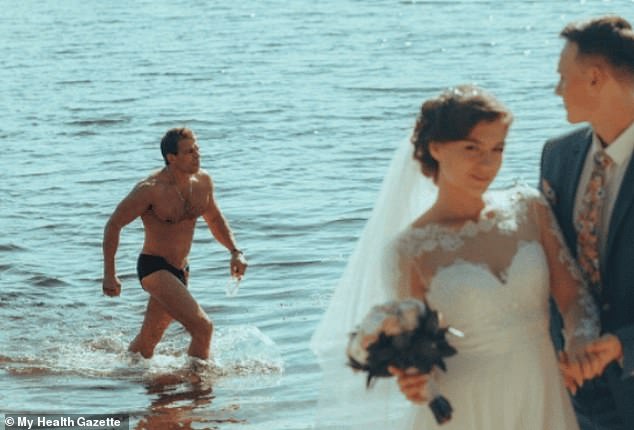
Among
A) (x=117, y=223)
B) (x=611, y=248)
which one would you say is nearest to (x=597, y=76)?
(x=611, y=248)

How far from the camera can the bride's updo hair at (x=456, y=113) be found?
4.78 m

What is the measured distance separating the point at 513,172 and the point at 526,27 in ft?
55.4

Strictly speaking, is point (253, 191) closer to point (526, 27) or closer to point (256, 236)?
point (256, 236)

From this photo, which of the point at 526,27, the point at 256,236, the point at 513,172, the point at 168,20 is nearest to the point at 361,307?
the point at 256,236

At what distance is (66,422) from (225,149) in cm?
1203

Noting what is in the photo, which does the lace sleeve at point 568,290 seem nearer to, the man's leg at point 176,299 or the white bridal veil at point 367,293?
the white bridal veil at point 367,293

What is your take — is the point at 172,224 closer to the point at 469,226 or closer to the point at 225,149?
the point at 469,226

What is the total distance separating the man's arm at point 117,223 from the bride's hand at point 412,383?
570 centimetres

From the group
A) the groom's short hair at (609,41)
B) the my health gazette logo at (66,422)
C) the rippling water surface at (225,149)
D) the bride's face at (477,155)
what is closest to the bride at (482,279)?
the bride's face at (477,155)

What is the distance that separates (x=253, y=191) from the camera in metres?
18.4

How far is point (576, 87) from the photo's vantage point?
16.2ft

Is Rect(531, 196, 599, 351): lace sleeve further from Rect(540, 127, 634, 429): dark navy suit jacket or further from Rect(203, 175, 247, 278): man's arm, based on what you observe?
Rect(203, 175, 247, 278): man's arm

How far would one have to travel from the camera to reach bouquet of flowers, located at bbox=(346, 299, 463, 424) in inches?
182

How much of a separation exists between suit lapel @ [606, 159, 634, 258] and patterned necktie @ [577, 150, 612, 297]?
6 cm
